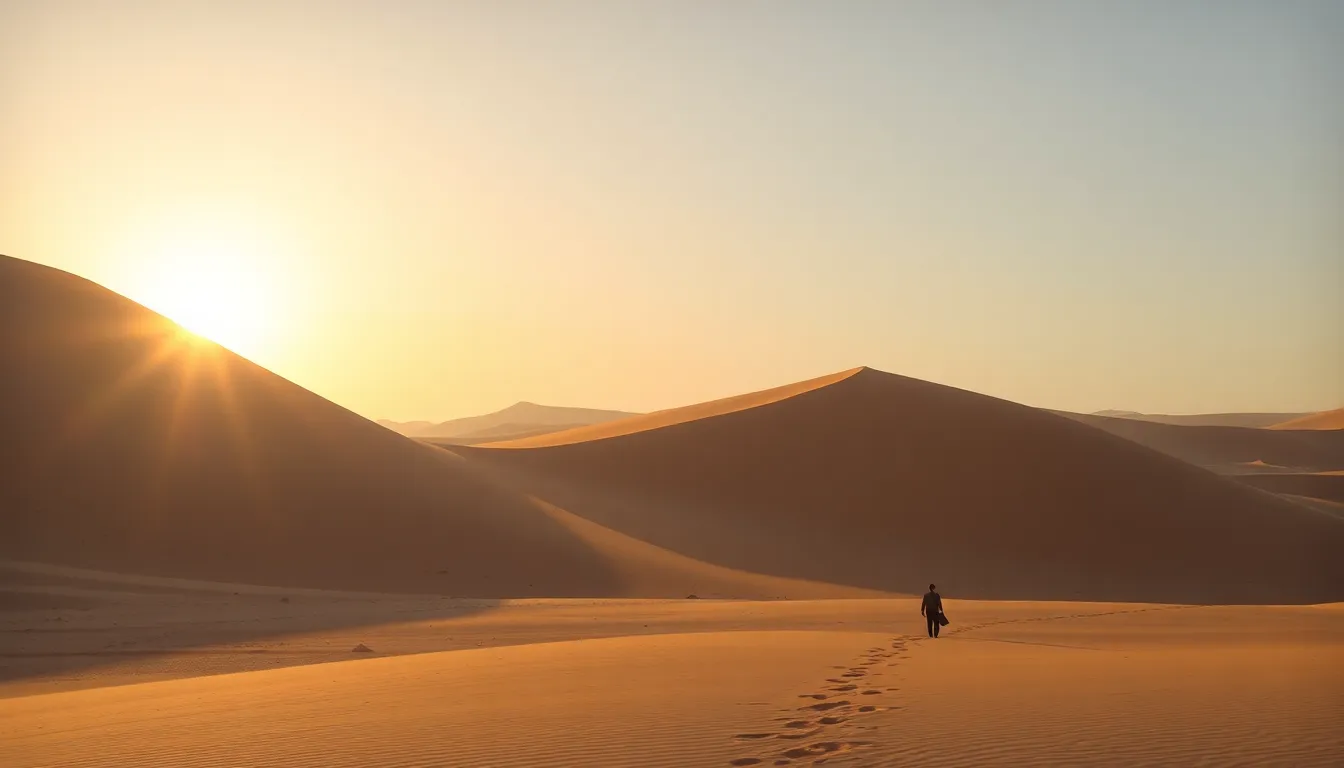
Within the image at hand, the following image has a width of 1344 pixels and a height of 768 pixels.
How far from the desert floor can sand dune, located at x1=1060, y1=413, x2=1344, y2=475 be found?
278 ft

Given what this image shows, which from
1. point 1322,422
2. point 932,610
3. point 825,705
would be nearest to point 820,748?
point 825,705

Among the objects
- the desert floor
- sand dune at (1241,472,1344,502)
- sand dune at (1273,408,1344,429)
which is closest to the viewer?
the desert floor

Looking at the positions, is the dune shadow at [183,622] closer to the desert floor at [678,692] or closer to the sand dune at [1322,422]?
the desert floor at [678,692]

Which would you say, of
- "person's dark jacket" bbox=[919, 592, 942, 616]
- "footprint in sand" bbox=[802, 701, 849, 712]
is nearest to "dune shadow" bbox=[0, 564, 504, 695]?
"person's dark jacket" bbox=[919, 592, 942, 616]

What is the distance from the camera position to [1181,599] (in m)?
35.9

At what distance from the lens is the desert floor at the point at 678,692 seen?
8867 mm

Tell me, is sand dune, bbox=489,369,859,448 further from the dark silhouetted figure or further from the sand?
the dark silhouetted figure

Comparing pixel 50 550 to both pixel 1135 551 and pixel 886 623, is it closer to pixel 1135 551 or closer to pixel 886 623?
pixel 886 623

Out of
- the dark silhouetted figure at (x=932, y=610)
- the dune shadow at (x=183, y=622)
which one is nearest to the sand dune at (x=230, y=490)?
the dune shadow at (x=183, y=622)

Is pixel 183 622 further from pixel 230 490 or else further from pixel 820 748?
pixel 820 748

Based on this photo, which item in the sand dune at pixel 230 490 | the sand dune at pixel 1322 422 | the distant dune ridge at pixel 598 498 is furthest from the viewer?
the sand dune at pixel 1322 422

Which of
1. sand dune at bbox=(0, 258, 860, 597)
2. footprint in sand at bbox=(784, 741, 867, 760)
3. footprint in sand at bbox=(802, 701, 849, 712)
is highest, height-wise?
sand dune at bbox=(0, 258, 860, 597)

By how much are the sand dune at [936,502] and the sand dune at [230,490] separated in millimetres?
4969

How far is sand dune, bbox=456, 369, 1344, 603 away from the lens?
39.0 meters
